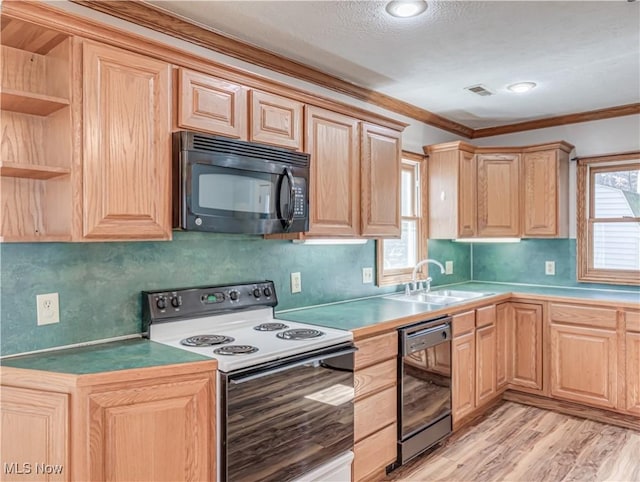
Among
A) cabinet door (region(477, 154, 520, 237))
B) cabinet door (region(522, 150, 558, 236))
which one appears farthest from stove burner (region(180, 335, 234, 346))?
cabinet door (region(522, 150, 558, 236))

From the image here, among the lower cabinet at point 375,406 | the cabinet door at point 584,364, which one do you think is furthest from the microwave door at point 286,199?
the cabinet door at point 584,364

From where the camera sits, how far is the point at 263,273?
2.70 m

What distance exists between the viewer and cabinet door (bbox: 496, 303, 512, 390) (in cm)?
370

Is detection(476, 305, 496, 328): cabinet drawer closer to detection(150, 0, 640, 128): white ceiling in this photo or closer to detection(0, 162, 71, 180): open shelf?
detection(150, 0, 640, 128): white ceiling

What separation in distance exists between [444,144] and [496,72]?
984 mm

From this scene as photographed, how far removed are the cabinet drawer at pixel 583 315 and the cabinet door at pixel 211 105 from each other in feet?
9.22

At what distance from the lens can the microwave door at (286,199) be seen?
2340 mm

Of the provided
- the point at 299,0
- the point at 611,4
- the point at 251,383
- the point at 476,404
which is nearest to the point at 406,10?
the point at 299,0

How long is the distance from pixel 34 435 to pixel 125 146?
1104 millimetres

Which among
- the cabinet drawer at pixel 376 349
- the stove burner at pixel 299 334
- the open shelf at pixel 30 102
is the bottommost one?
the cabinet drawer at pixel 376 349

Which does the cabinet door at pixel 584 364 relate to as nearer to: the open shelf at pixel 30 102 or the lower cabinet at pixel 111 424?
the lower cabinet at pixel 111 424

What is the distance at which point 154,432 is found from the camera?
1646 millimetres

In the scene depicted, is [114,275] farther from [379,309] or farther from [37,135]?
[379,309]

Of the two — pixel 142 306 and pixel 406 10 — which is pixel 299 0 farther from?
pixel 142 306
